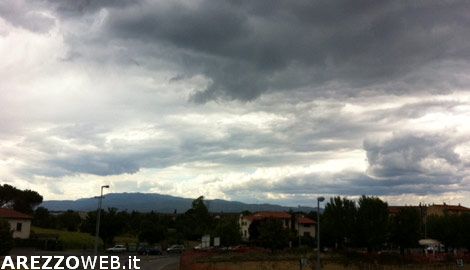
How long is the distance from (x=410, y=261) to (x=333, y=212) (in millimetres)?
23635

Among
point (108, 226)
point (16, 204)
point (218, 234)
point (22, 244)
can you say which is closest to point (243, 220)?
point (218, 234)

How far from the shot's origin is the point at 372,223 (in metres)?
80.2

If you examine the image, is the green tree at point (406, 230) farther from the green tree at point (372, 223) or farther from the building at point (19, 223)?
the building at point (19, 223)

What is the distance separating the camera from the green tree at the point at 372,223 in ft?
263

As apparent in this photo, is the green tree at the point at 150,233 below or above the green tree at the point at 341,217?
below

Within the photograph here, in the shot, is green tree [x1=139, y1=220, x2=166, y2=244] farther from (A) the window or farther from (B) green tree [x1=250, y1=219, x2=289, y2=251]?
(B) green tree [x1=250, y1=219, x2=289, y2=251]

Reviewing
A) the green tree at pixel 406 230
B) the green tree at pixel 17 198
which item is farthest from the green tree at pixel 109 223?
the green tree at pixel 406 230

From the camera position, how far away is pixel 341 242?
93.8 metres

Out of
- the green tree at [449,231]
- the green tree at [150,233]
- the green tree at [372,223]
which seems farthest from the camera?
the green tree at [150,233]

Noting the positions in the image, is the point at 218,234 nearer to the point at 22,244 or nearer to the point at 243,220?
the point at 22,244

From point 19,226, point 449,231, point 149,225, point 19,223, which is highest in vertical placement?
point 19,223

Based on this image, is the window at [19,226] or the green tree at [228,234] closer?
the window at [19,226]

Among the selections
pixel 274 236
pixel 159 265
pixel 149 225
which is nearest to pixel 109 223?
pixel 149 225

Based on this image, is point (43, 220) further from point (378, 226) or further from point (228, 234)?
point (378, 226)
